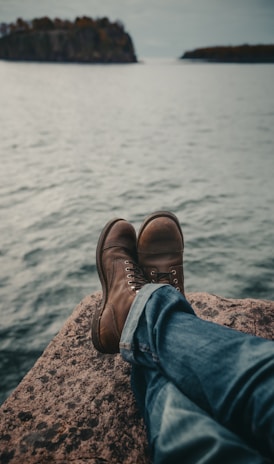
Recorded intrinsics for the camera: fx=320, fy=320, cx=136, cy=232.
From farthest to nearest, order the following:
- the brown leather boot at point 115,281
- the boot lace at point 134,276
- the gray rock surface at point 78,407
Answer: the boot lace at point 134,276, the brown leather boot at point 115,281, the gray rock surface at point 78,407

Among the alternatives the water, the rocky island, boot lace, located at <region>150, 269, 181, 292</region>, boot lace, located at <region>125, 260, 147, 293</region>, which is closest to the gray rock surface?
boot lace, located at <region>150, 269, 181, 292</region>

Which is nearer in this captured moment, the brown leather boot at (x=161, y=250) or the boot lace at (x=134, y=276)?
the boot lace at (x=134, y=276)

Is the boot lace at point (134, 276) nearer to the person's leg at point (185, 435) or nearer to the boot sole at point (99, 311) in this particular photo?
the boot sole at point (99, 311)

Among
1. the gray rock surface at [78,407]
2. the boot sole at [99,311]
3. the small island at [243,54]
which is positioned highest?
the small island at [243,54]

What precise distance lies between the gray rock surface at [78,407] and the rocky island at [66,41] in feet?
382

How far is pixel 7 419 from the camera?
4.88ft

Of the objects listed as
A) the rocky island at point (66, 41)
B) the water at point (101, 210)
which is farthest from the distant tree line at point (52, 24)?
the water at point (101, 210)

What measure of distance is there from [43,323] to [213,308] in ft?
6.32

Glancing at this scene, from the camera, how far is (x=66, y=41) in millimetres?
101938

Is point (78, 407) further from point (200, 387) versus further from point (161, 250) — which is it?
point (161, 250)

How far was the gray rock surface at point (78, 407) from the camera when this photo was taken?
132 cm

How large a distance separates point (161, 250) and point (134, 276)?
1.08 ft

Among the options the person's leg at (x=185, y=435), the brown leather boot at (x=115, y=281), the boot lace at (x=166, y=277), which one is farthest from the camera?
the boot lace at (x=166, y=277)

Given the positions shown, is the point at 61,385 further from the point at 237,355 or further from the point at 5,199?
the point at 5,199
